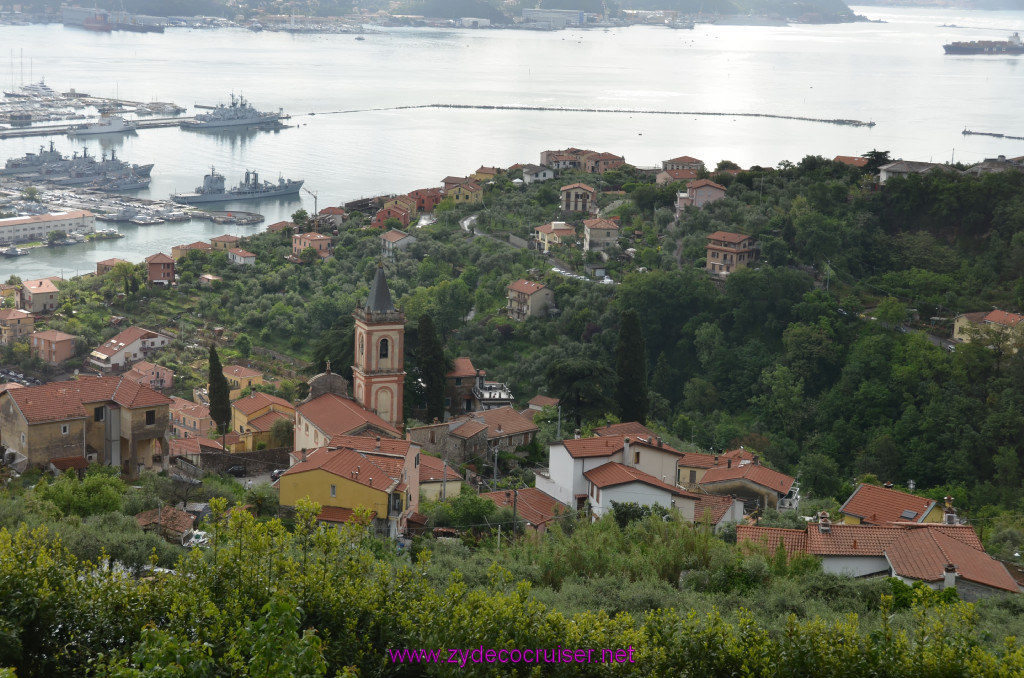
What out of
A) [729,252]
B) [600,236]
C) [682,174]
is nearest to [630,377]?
[729,252]

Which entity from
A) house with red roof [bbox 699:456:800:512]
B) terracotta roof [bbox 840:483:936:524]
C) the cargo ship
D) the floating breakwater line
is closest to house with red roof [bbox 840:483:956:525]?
terracotta roof [bbox 840:483:936:524]

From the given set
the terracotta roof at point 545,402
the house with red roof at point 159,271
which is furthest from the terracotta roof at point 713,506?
the house with red roof at point 159,271

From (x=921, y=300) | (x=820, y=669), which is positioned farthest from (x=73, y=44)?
(x=820, y=669)

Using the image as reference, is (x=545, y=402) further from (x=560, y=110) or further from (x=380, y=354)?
(x=560, y=110)

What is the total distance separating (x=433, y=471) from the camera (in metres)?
12.4

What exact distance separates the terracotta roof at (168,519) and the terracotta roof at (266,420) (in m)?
4.98

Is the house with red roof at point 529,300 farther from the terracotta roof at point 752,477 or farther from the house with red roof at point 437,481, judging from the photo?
the house with red roof at point 437,481

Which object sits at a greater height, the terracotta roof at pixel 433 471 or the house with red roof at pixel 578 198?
the house with red roof at pixel 578 198

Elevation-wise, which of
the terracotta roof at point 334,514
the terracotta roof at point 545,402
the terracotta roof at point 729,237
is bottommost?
the terracotta roof at point 545,402

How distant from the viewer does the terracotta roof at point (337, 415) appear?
43.5 feet

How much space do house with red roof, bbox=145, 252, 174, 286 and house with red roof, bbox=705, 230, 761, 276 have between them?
1379 centimetres

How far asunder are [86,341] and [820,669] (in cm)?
2217

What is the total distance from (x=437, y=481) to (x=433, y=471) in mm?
221

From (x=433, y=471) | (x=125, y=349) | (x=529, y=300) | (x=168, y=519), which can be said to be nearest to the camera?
(x=168, y=519)
